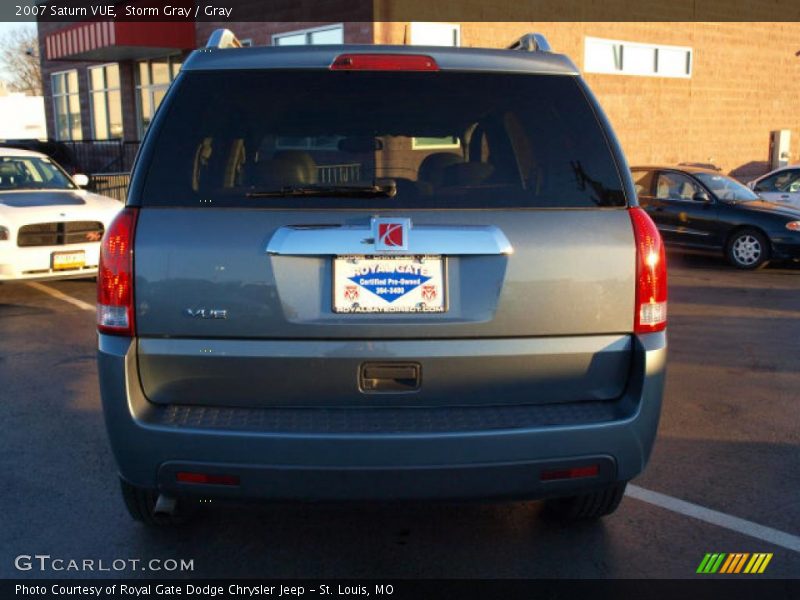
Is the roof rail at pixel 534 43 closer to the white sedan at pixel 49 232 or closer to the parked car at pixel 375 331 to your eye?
the parked car at pixel 375 331

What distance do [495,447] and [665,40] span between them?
20.6 metres

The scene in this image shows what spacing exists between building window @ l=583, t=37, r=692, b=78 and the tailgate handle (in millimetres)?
17587

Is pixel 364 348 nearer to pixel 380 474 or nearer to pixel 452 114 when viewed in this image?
pixel 380 474

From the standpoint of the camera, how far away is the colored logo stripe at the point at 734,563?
10.6ft

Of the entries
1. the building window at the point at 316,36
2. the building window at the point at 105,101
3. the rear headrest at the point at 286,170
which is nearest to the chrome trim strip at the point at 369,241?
the rear headrest at the point at 286,170

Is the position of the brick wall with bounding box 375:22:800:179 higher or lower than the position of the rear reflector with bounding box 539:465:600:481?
higher

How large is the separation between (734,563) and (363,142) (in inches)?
88.8

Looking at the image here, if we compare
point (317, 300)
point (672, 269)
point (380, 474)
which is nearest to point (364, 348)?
point (317, 300)

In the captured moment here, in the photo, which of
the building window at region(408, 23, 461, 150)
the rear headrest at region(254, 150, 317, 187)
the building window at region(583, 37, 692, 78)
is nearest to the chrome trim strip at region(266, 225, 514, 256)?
the rear headrest at region(254, 150, 317, 187)

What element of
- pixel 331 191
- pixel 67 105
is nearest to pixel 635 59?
pixel 67 105

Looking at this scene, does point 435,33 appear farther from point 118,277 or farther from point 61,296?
point 118,277

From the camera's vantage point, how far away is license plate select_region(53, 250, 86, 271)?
8609 millimetres

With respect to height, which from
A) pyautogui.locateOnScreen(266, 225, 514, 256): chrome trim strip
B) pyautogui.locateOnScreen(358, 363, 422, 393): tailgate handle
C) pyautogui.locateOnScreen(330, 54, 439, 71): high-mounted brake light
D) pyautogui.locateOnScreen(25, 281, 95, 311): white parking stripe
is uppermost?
pyautogui.locateOnScreen(330, 54, 439, 71): high-mounted brake light

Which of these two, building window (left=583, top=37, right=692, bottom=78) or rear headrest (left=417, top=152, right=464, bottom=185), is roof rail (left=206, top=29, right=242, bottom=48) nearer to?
rear headrest (left=417, top=152, right=464, bottom=185)
